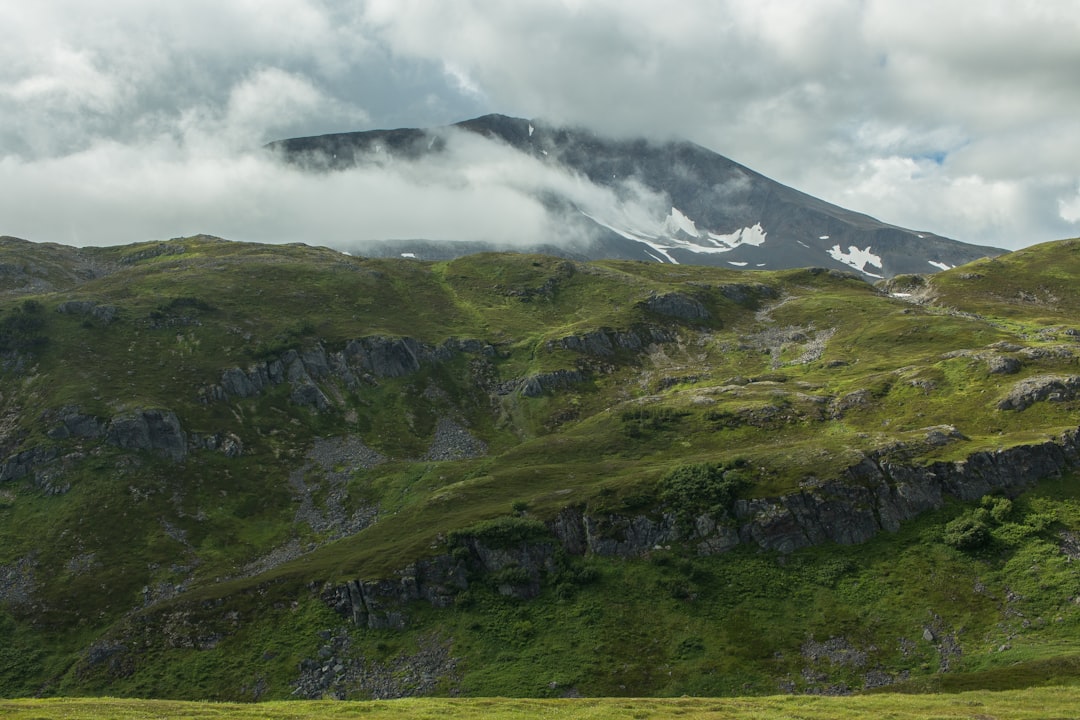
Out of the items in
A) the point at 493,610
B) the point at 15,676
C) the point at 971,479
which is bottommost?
the point at 15,676

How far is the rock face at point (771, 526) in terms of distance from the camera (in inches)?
2751

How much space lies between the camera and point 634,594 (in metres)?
67.3

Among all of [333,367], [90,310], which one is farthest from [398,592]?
[90,310]

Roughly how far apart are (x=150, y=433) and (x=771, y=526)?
4062 inches

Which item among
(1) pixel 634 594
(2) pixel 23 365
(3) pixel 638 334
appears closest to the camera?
(1) pixel 634 594

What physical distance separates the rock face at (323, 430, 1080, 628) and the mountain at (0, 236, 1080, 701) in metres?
0.32

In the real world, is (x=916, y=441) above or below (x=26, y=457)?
above

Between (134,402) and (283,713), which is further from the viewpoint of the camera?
(134,402)

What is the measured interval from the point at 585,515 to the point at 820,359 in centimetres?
9494

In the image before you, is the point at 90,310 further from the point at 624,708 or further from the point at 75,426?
the point at 624,708

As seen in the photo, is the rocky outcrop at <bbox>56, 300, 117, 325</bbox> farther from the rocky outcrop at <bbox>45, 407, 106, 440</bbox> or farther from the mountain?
the rocky outcrop at <bbox>45, 407, 106, 440</bbox>

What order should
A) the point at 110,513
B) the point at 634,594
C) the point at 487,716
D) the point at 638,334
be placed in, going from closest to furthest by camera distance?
the point at 487,716 → the point at 634,594 → the point at 110,513 → the point at 638,334

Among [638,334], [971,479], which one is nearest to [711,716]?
[971,479]

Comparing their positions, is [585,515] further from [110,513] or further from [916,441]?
[110,513]
